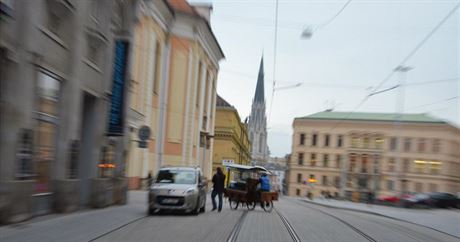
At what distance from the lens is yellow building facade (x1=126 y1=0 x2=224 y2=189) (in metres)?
35.7

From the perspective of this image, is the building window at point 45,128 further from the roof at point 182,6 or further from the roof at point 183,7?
the roof at point 182,6

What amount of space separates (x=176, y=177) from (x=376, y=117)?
55.2m

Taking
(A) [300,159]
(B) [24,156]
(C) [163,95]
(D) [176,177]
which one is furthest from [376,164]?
(B) [24,156]

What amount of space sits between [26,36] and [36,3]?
105 cm

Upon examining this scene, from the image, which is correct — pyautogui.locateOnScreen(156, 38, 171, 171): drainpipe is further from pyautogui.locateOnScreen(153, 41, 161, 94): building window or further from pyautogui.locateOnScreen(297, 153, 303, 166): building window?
pyautogui.locateOnScreen(297, 153, 303, 166): building window

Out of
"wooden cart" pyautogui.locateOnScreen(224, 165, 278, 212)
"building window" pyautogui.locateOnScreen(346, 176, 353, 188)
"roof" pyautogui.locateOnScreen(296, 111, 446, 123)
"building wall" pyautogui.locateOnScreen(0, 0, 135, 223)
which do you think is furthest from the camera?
"building window" pyautogui.locateOnScreen(346, 176, 353, 188)

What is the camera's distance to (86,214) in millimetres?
17109

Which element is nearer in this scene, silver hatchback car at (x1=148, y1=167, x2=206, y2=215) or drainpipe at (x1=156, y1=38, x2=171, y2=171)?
silver hatchback car at (x1=148, y1=167, x2=206, y2=215)

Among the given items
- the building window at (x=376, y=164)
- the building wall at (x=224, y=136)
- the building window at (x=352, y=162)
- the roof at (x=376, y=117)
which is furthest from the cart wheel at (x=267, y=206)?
the building window at (x=352, y=162)

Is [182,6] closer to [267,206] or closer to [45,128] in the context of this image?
[267,206]

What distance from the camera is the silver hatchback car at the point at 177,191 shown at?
61.8 feet

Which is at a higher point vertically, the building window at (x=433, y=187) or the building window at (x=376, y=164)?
the building window at (x=376, y=164)

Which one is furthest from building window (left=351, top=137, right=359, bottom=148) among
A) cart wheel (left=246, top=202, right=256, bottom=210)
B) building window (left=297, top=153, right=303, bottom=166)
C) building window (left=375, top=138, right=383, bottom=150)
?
cart wheel (left=246, top=202, right=256, bottom=210)

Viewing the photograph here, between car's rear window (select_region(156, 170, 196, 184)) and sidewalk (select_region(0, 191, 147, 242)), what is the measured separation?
6.12ft
